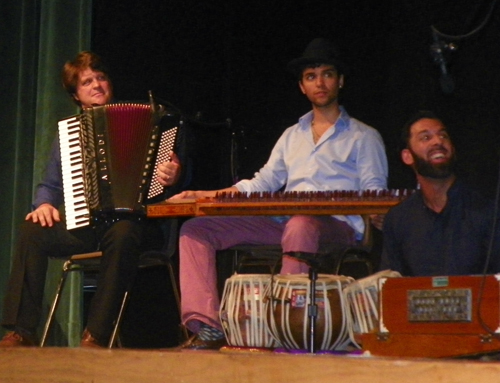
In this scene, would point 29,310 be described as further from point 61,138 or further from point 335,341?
point 335,341

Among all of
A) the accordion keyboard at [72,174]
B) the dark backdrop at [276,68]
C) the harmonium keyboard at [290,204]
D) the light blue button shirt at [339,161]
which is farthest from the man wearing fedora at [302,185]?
the accordion keyboard at [72,174]

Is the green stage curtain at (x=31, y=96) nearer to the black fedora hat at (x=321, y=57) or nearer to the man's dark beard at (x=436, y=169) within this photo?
the black fedora hat at (x=321, y=57)

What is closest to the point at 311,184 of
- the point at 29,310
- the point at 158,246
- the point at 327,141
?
the point at 327,141

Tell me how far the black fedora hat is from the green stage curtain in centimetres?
103

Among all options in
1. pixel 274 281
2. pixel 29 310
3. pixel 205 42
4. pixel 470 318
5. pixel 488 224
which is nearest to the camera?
pixel 470 318

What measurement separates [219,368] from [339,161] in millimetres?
1602

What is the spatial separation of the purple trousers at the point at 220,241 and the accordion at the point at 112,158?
256mm

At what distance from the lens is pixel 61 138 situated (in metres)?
3.34

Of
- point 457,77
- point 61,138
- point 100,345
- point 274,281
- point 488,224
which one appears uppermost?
point 457,77

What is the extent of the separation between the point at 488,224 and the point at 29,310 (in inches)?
66.7

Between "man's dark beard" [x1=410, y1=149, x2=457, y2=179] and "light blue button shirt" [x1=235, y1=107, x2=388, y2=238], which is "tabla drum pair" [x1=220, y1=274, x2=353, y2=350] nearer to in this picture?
"man's dark beard" [x1=410, y1=149, x2=457, y2=179]

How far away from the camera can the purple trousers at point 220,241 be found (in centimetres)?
317

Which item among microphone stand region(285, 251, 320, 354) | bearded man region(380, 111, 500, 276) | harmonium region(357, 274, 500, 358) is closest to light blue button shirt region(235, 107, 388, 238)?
bearded man region(380, 111, 500, 276)

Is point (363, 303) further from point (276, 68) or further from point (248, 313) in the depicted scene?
point (276, 68)
